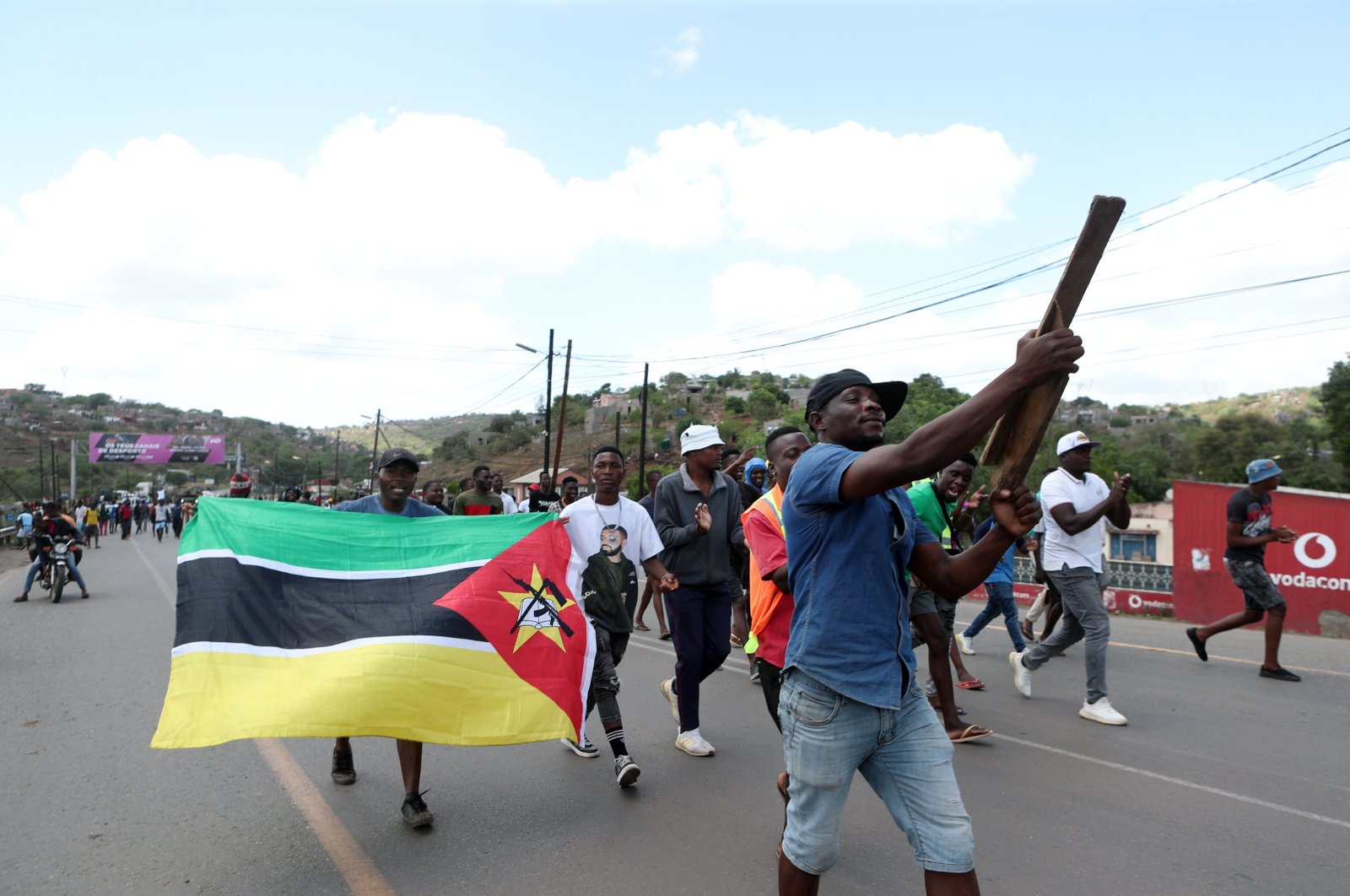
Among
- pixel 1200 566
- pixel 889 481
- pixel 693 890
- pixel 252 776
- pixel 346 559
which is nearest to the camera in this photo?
pixel 889 481

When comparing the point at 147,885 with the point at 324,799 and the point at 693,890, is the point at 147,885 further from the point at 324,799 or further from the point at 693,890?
the point at 693,890

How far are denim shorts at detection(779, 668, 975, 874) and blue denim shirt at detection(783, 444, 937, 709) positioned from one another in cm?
7

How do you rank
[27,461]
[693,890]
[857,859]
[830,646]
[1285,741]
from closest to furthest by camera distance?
[830,646]
[693,890]
[857,859]
[1285,741]
[27,461]

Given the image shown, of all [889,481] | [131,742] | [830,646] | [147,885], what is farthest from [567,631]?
[131,742]

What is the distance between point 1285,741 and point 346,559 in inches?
234

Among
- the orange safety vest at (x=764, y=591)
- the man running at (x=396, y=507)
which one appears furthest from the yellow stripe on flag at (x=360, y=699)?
the orange safety vest at (x=764, y=591)

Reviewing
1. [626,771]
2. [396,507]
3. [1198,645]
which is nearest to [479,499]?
[396,507]

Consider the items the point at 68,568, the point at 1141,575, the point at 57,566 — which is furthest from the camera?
the point at 68,568

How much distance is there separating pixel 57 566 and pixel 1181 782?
1583 cm

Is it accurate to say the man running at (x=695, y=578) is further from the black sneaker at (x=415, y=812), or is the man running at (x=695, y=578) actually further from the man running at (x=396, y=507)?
the black sneaker at (x=415, y=812)

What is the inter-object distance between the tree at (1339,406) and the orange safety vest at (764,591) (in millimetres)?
54009

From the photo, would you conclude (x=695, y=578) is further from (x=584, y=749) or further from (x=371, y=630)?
(x=371, y=630)

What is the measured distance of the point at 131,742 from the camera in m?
5.88

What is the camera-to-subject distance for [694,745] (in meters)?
5.43
